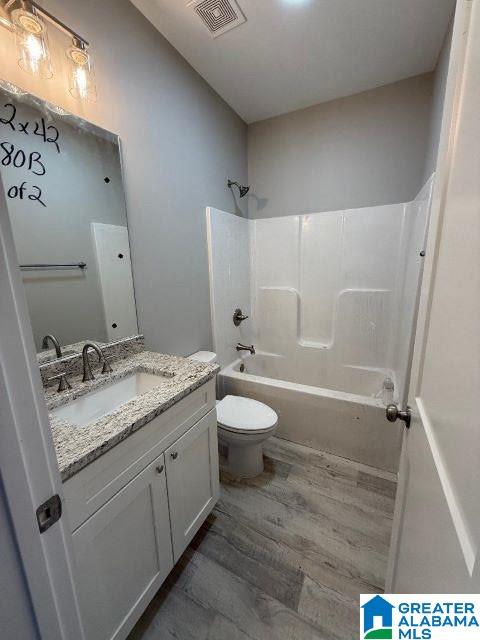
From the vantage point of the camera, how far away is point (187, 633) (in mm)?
1027

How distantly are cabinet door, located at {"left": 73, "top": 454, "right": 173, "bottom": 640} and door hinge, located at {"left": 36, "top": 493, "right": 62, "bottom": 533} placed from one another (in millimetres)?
332

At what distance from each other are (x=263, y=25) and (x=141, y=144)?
0.96 meters

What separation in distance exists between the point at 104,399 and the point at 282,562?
1.16m

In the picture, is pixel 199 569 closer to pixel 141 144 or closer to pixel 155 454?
pixel 155 454

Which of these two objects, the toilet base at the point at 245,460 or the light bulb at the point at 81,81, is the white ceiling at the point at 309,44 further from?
the toilet base at the point at 245,460

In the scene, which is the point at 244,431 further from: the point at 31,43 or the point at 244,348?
the point at 31,43

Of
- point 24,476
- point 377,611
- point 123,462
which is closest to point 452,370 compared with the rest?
point 377,611

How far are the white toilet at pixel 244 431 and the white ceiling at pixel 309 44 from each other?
198 cm

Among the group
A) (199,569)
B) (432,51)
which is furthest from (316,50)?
(199,569)

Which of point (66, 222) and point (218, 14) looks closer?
point (66, 222)

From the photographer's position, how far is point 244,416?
1695 millimetres

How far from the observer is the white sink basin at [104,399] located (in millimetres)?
1080

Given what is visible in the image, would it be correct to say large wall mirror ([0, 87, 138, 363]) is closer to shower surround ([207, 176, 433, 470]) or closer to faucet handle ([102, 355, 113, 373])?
faucet handle ([102, 355, 113, 373])

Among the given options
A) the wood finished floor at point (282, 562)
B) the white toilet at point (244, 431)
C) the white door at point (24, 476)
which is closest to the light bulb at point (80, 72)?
the white door at point (24, 476)
